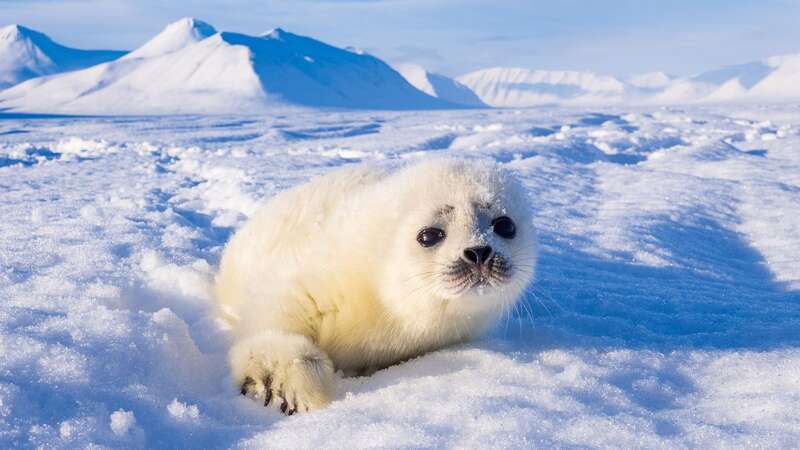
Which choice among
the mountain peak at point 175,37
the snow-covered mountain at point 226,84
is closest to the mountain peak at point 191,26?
the mountain peak at point 175,37

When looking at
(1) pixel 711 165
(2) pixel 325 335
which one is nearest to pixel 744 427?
(2) pixel 325 335

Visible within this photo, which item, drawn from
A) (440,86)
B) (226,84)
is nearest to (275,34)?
(226,84)

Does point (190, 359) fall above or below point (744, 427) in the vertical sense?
below

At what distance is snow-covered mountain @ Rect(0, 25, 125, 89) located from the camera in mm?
89469

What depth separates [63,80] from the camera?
2441 inches

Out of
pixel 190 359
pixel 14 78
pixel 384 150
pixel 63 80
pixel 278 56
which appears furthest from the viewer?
pixel 14 78

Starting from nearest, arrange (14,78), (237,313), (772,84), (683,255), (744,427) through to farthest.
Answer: (744,427), (237,313), (683,255), (14,78), (772,84)

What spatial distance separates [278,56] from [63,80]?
18031 mm

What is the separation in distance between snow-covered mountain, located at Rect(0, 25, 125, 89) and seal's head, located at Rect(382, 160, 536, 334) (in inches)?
3708

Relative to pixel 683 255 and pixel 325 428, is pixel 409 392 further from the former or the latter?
pixel 683 255

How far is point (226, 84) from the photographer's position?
54750mm

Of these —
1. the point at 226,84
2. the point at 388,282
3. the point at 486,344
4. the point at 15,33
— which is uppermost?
the point at 15,33

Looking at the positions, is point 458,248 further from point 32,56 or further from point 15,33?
point 15,33

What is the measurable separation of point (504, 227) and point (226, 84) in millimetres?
55163
